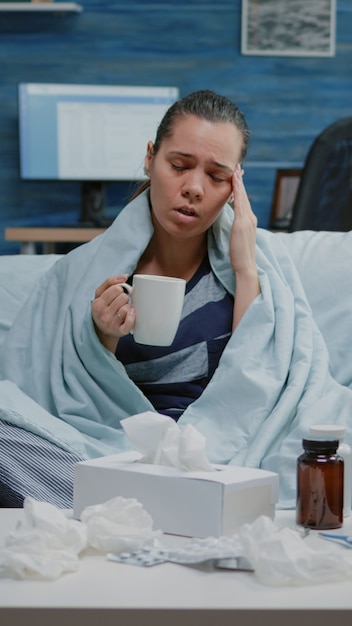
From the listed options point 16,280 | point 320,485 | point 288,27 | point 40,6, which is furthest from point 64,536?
point 288,27

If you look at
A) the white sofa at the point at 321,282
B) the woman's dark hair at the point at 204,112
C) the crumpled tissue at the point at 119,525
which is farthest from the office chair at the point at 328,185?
the crumpled tissue at the point at 119,525

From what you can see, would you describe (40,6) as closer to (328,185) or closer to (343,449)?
(328,185)

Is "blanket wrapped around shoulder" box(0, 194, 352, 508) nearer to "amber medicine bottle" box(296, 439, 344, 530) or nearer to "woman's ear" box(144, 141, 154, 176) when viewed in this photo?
"woman's ear" box(144, 141, 154, 176)

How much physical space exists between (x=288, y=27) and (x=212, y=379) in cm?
301

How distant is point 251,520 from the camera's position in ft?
3.17

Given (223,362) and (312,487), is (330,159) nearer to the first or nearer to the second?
(223,362)

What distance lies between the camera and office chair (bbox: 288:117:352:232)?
288cm

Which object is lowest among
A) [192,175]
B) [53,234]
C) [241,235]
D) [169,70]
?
[53,234]

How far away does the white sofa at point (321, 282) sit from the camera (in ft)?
5.82

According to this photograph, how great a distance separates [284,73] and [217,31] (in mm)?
334

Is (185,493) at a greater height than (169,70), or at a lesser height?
lesser

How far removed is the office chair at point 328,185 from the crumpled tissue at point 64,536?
204cm

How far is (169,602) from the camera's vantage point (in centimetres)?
72

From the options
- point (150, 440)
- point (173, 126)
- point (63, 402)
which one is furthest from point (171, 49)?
point (150, 440)
